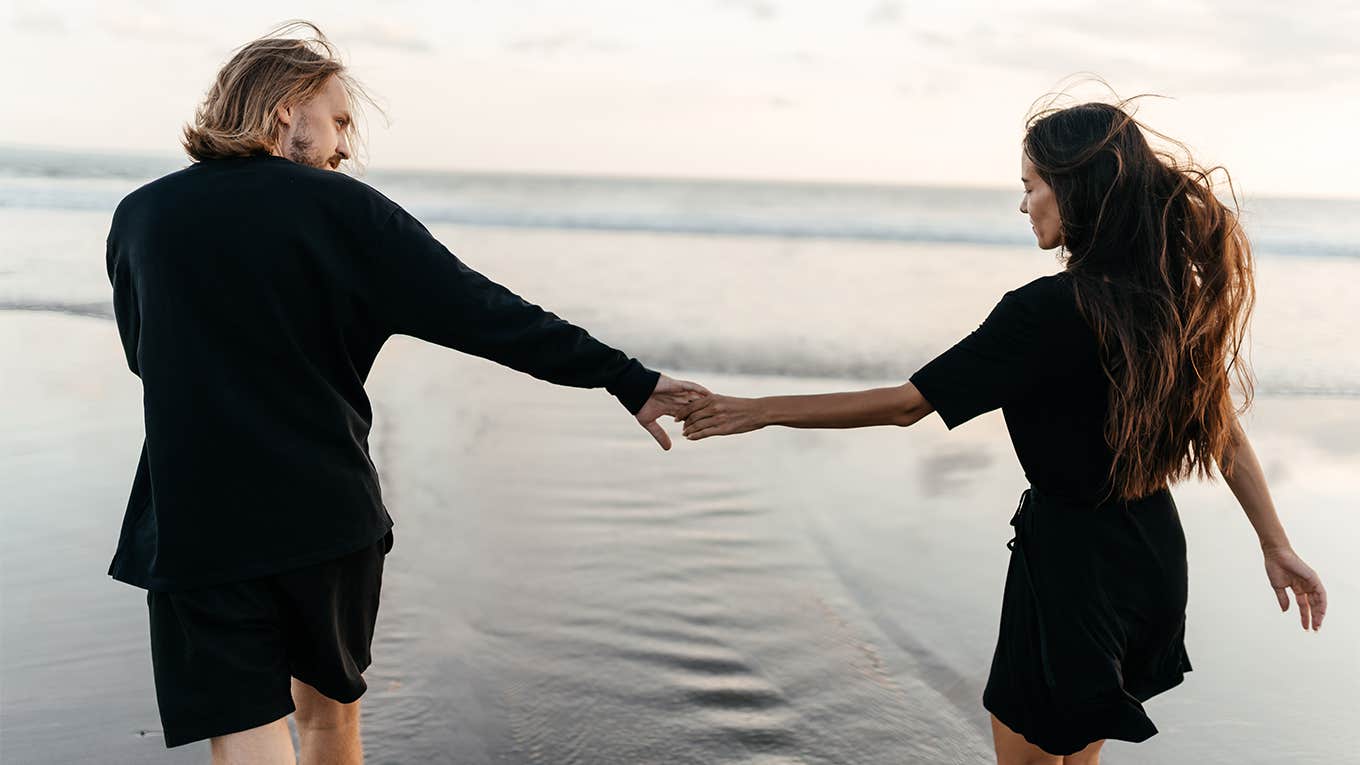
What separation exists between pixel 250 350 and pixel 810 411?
1295mm

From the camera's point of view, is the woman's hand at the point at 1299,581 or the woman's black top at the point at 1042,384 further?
the woman's hand at the point at 1299,581

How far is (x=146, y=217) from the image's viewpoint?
2248 mm

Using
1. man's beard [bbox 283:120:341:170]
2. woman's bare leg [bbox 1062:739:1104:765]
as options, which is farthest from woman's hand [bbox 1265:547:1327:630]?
man's beard [bbox 283:120:341:170]

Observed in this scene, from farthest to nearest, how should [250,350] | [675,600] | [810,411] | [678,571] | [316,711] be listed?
[678,571]
[675,600]
[810,411]
[316,711]
[250,350]

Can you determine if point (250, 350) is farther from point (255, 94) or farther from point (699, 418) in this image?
point (699, 418)

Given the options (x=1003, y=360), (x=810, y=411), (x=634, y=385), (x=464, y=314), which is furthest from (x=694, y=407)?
(x=1003, y=360)

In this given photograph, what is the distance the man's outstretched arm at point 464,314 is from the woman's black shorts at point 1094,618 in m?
1.06

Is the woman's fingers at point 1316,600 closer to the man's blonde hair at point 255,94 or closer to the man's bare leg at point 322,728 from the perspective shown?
the man's bare leg at point 322,728

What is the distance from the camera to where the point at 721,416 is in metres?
3.23

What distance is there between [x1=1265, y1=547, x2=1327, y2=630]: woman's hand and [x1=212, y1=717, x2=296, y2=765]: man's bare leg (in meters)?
2.15

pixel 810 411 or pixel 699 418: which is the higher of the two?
pixel 810 411

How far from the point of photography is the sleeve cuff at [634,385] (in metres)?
2.96

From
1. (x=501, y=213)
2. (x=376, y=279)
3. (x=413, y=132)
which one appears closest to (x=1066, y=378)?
(x=376, y=279)

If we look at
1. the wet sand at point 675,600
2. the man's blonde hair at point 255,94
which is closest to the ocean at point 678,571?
the wet sand at point 675,600
